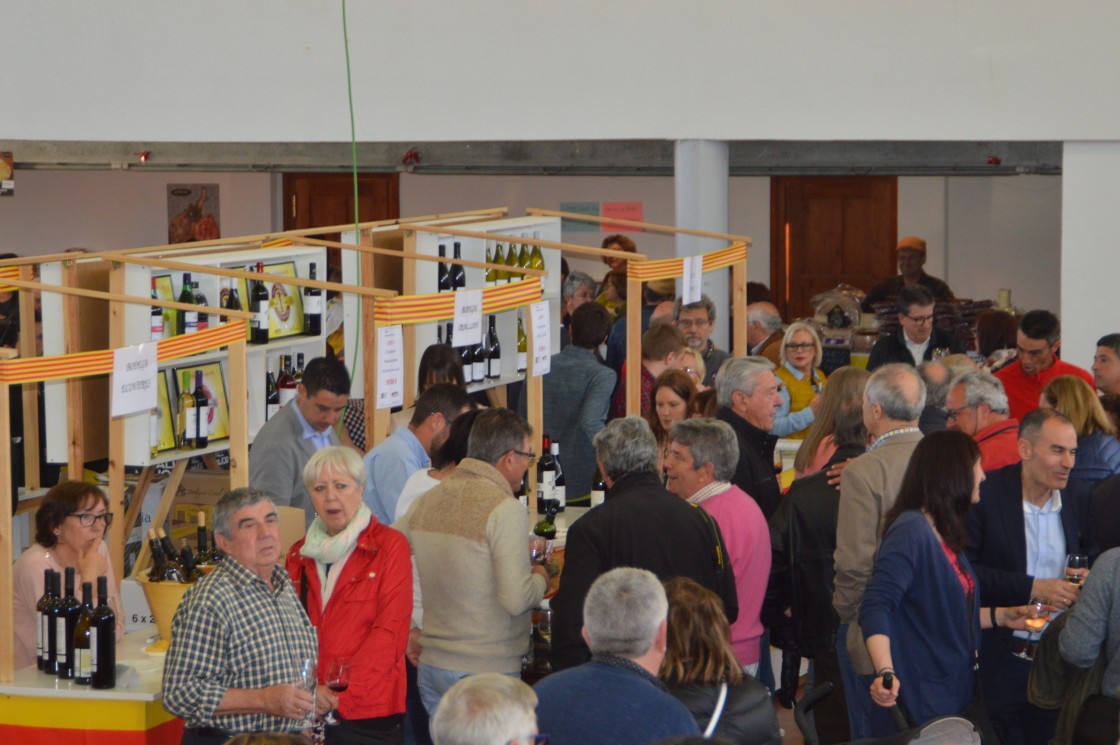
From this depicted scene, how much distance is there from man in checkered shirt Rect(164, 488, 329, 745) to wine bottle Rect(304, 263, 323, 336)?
9.65 feet

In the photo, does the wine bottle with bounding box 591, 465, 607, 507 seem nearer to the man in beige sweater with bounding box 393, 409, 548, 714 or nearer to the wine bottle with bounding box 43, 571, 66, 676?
the man in beige sweater with bounding box 393, 409, 548, 714

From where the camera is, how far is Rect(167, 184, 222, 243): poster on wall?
49.3ft

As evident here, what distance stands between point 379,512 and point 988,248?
9095mm

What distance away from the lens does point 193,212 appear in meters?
15.1

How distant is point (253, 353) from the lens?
623cm

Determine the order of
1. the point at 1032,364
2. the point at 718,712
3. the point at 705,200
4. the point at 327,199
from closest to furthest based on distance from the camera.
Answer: the point at 718,712, the point at 1032,364, the point at 705,200, the point at 327,199

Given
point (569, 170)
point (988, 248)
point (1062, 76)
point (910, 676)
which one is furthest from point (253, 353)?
point (988, 248)

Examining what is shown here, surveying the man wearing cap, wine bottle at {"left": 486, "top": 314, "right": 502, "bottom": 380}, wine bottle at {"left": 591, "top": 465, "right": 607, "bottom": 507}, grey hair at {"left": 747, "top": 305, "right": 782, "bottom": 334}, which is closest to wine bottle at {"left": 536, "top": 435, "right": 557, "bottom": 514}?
wine bottle at {"left": 591, "top": 465, "right": 607, "bottom": 507}

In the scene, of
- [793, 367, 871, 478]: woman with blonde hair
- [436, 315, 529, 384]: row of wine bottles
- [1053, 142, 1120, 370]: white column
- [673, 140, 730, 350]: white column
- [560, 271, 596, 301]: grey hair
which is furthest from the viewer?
[560, 271, 596, 301]: grey hair

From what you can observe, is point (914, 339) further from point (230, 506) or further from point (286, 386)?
point (230, 506)

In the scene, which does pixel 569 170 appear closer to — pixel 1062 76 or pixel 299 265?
pixel 1062 76

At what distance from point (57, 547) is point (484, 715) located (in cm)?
239

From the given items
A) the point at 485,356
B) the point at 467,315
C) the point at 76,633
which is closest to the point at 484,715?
the point at 76,633

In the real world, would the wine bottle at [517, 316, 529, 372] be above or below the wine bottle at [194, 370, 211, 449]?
above
